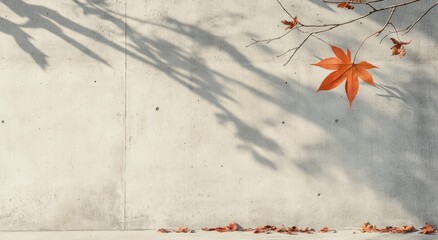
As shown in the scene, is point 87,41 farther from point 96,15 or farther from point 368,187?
point 368,187

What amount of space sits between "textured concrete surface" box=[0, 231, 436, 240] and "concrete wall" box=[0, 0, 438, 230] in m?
0.13

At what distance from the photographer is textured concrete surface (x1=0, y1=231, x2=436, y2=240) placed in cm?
557

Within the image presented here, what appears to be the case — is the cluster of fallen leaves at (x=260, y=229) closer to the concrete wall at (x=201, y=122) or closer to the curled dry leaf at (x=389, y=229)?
the concrete wall at (x=201, y=122)

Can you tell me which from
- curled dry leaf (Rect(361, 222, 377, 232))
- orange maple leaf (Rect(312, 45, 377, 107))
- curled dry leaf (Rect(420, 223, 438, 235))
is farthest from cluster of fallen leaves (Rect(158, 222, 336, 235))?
orange maple leaf (Rect(312, 45, 377, 107))

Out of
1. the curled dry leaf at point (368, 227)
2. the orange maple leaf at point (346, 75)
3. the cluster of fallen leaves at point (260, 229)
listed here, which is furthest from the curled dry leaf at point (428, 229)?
the orange maple leaf at point (346, 75)

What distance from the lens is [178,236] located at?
5.69 m

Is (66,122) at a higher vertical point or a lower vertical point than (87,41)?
lower

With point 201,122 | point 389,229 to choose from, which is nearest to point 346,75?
point 201,122

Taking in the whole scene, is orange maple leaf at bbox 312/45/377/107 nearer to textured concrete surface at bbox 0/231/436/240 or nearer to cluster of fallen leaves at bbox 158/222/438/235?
textured concrete surface at bbox 0/231/436/240

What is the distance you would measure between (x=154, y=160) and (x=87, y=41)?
112cm

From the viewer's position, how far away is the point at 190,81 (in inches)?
233

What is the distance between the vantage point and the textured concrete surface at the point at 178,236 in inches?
219

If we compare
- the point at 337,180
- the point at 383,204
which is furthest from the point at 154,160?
the point at 383,204

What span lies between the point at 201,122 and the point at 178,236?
928 millimetres
